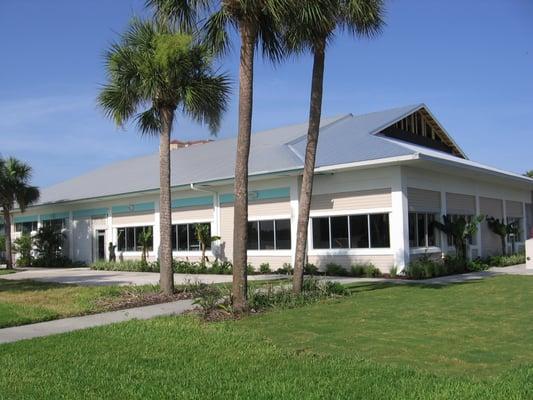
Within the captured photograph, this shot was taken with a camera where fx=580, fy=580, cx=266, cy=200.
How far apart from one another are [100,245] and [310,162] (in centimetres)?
2298

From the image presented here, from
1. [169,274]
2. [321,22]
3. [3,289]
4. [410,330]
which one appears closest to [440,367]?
[410,330]

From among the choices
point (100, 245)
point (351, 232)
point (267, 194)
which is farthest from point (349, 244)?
point (100, 245)

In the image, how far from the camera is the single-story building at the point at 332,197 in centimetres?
2116

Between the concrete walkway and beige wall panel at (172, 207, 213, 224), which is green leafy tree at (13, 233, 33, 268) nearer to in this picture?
the concrete walkway

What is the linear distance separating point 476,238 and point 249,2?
18.2 m

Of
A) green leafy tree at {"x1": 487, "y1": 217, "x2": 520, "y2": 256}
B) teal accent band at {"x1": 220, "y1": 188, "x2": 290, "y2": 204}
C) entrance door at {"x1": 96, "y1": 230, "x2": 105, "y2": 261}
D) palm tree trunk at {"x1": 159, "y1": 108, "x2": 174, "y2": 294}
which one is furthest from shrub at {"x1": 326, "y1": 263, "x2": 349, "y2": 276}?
entrance door at {"x1": 96, "y1": 230, "x2": 105, "y2": 261}

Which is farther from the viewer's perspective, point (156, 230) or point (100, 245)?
point (100, 245)

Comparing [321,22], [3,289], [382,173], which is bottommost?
[3,289]

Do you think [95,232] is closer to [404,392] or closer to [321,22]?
[321,22]

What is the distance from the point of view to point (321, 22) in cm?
→ 1243

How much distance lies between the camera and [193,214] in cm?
2769

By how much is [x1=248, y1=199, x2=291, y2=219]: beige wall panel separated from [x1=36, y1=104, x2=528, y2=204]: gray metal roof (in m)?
1.49

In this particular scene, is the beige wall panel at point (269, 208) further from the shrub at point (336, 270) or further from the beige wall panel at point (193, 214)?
the shrub at point (336, 270)

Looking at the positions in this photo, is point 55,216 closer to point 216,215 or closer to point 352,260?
point 216,215
